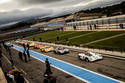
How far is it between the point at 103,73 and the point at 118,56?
5.38 m

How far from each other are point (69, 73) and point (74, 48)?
510 inches

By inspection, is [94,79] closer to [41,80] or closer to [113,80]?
[113,80]

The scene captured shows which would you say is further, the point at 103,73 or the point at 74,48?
the point at 74,48

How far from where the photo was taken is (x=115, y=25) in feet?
131

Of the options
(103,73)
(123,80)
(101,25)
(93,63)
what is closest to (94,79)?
(103,73)

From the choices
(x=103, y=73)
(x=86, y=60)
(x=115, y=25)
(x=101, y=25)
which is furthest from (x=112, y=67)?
(x=101, y=25)

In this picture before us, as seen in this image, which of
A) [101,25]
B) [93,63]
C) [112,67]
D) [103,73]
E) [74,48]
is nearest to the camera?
[103,73]

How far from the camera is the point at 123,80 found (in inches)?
502

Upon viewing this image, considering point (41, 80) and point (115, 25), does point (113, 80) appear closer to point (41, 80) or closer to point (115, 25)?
point (41, 80)

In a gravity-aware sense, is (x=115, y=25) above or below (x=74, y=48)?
above

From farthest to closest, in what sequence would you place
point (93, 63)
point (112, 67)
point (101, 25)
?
point (101, 25)
point (93, 63)
point (112, 67)

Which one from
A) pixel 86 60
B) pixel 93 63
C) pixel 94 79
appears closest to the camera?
pixel 94 79

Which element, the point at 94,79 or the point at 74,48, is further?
the point at 74,48

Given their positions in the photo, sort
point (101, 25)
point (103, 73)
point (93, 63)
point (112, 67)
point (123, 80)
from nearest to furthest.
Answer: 1. point (123, 80)
2. point (103, 73)
3. point (112, 67)
4. point (93, 63)
5. point (101, 25)
